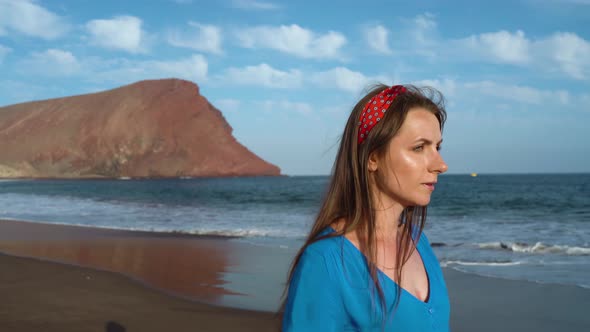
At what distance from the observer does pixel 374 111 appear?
1348 mm

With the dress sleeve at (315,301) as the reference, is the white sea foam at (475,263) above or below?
below

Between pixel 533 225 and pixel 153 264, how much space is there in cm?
1211

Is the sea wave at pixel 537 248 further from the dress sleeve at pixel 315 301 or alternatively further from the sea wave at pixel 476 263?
the dress sleeve at pixel 315 301

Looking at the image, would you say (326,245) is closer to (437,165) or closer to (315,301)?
(315,301)

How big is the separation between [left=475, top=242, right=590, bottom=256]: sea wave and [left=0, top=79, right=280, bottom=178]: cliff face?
9448 centimetres

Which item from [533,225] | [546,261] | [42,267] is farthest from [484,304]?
[533,225]

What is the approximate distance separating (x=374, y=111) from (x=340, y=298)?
452mm

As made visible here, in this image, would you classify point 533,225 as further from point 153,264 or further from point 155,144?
point 155,144

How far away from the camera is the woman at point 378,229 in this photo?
118 centimetres

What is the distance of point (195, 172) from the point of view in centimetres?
10394

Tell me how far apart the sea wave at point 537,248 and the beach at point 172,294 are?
3.25 meters

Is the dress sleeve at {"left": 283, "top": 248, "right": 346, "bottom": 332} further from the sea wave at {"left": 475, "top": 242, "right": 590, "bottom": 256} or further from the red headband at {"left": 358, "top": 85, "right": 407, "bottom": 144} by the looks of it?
the sea wave at {"left": 475, "top": 242, "right": 590, "bottom": 256}

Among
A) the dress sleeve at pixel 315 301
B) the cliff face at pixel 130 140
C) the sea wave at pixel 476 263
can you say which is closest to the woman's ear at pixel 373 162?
the dress sleeve at pixel 315 301

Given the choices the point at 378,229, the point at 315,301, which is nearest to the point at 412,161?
the point at 378,229
